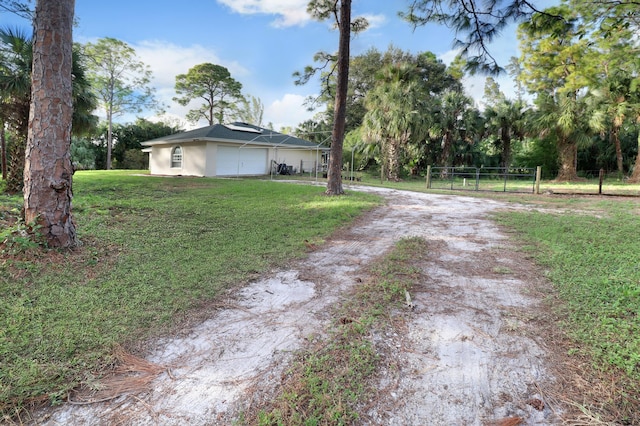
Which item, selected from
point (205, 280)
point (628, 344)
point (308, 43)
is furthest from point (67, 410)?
point (308, 43)

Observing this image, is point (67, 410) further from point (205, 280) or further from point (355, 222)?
point (355, 222)

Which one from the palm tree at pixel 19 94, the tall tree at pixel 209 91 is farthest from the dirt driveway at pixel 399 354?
the tall tree at pixel 209 91

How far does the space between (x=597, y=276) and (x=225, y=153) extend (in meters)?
17.3

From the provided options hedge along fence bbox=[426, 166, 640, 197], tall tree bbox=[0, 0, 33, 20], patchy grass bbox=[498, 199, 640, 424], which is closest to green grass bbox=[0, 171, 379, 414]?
patchy grass bbox=[498, 199, 640, 424]

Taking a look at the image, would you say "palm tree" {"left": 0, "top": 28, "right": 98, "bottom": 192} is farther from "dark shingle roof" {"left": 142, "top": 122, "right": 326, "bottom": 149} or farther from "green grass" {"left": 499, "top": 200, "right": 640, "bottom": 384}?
"green grass" {"left": 499, "top": 200, "right": 640, "bottom": 384}

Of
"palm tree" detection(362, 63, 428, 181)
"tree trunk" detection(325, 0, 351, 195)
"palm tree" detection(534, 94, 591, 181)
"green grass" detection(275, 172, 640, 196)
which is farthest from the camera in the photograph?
"palm tree" detection(534, 94, 591, 181)

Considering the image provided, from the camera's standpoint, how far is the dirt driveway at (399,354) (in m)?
1.71

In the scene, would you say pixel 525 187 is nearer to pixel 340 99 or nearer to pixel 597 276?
pixel 340 99

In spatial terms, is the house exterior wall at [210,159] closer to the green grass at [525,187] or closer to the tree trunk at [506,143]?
the green grass at [525,187]

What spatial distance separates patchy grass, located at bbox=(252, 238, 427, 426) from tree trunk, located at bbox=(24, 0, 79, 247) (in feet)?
11.3

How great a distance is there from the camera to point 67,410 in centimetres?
173

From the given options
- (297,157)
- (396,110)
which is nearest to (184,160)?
(297,157)

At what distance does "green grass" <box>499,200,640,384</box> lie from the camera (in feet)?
7.06

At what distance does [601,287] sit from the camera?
3031 mm
